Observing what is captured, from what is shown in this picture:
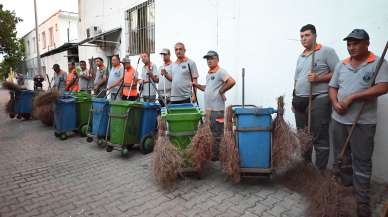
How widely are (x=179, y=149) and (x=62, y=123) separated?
3729 millimetres

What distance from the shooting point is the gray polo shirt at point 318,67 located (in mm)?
3344

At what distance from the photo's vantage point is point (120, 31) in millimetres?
9688

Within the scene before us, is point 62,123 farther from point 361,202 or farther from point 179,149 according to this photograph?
point 361,202

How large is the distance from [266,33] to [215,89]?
1456mm

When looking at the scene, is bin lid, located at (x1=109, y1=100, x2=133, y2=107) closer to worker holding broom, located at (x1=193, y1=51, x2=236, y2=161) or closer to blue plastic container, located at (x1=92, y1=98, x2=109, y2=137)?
blue plastic container, located at (x1=92, y1=98, x2=109, y2=137)

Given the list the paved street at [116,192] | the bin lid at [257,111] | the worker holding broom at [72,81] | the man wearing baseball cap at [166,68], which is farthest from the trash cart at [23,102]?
the bin lid at [257,111]

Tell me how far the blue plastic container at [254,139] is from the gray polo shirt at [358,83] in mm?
806

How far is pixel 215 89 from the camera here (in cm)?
414

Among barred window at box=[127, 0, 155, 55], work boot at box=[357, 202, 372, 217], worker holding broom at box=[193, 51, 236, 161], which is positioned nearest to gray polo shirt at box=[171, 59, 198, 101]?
worker holding broom at box=[193, 51, 236, 161]

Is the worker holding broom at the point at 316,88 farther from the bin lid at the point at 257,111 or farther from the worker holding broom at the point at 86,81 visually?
the worker holding broom at the point at 86,81

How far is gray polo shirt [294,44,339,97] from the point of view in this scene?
3.34 m

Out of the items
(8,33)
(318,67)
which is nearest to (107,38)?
(318,67)

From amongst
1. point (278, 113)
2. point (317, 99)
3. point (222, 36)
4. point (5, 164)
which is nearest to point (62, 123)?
point (5, 164)

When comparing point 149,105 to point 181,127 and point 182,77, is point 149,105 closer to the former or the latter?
point 182,77
